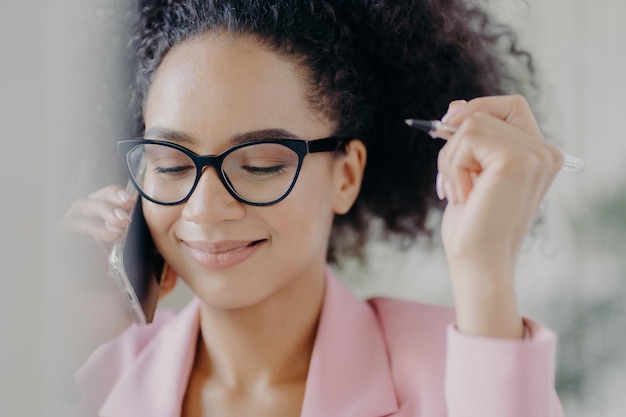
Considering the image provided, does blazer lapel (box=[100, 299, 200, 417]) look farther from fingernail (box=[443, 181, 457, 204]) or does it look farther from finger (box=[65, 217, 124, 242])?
fingernail (box=[443, 181, 457, 204])

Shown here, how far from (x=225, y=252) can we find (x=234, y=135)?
0.59 ft

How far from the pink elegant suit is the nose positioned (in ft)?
0.97

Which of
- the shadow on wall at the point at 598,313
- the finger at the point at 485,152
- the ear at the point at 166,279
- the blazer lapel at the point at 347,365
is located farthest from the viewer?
the shadow on wall at the point at 598,313

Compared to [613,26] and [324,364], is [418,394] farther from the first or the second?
[613,26]

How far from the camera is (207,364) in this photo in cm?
135

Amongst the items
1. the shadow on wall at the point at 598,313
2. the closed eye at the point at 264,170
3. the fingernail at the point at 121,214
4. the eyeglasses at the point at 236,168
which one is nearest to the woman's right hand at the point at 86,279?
the fingernail at the point at 121,214

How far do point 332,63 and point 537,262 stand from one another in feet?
2.44

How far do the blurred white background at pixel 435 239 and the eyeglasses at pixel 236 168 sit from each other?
0.64ft

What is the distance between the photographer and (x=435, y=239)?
1.58 meters

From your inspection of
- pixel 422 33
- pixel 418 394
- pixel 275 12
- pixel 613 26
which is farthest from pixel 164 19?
pixel 613 26

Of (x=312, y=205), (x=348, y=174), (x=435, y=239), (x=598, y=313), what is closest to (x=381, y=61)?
(x=348, y=174)

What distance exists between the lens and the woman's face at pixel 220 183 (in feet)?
3.53

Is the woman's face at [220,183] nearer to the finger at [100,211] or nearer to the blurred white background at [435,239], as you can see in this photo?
the finger at [100,211]

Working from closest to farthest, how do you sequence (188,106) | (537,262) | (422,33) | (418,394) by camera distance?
(188,106), (418,394), (422,33), (537,262)
